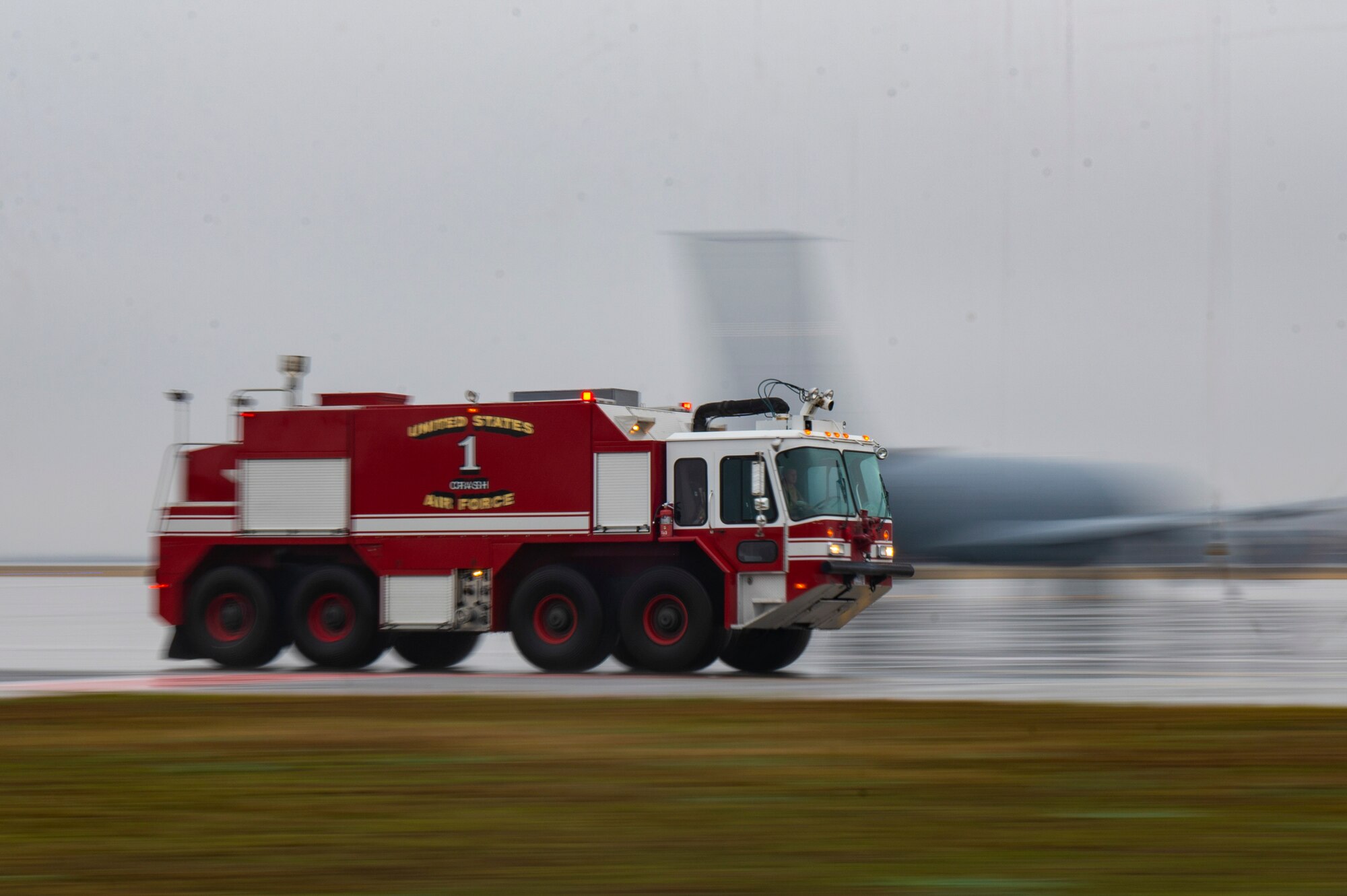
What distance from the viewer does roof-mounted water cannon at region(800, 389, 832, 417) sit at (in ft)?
56.8

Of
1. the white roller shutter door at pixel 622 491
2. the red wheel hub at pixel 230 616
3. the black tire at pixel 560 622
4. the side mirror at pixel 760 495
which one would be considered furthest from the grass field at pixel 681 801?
the red wheel hub at pixel 230 616

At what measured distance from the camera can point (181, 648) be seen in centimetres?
1877

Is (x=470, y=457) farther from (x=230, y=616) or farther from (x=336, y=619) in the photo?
(x=230, y=616)

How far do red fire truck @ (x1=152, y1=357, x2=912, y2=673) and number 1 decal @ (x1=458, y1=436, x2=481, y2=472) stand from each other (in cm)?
2

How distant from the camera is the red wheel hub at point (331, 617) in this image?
18.2 m

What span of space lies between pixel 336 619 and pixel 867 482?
612 centimetres

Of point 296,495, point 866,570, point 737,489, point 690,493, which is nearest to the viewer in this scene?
point 866,570

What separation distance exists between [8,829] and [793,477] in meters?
10.7

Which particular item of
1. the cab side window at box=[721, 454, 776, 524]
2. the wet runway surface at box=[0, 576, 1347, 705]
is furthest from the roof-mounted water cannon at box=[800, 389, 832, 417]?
the wet runway surface at box=[0, 576, 1347, 705]

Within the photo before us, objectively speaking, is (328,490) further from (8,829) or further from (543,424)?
(8,829)

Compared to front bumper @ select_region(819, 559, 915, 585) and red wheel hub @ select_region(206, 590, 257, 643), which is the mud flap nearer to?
red wheel hub @ select_region(206, 590, 257, 643)

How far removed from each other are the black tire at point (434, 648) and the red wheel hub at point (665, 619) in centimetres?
301

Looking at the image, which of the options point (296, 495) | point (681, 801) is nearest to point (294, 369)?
point (296, 495)

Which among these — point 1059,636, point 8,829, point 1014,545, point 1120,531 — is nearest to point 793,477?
point 1059,636
